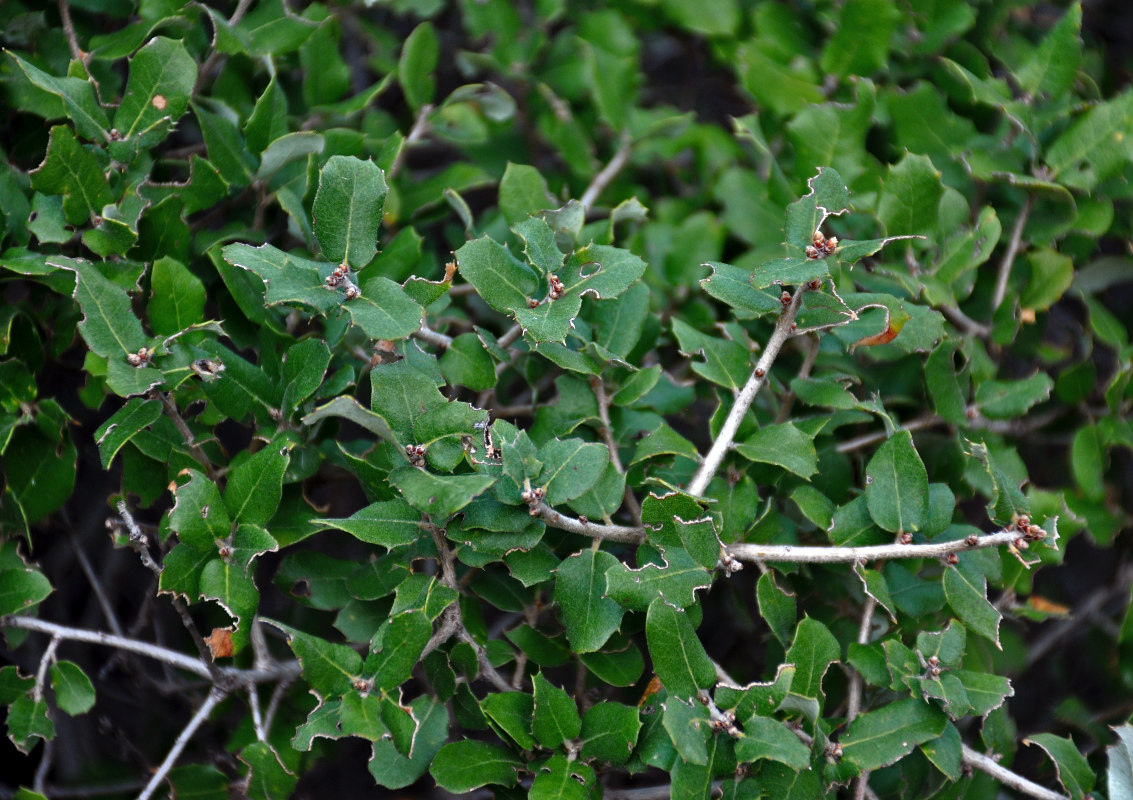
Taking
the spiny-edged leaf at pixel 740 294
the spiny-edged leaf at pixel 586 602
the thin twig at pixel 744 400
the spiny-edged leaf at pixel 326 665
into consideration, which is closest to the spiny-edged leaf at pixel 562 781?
the spiny-edged leaf at pixel 586 602

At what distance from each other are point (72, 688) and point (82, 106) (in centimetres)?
83

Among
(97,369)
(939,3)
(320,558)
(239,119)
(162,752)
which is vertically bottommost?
(162,752)

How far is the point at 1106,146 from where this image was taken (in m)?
1.48

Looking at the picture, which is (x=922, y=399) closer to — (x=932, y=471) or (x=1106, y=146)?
(x=932, y=471)

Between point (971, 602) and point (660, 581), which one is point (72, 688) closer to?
point (660, 581)

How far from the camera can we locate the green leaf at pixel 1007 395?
1.41 meters

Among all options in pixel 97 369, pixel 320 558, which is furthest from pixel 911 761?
pixel 97 369

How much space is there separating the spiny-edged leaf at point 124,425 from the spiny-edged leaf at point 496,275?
438mm

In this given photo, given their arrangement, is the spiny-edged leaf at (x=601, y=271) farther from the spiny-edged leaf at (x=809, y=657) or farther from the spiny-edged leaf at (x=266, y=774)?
the spiny-edged leaf at (x=266, y=774)

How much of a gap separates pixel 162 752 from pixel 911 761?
147cm

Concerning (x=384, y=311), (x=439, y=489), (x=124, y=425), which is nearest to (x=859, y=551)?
(x=439, y=489)

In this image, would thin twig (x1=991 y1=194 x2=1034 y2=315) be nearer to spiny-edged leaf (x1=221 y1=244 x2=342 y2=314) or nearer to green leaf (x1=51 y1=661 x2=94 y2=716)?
spiny-edged leaf (x1=221 y1=244 x2=342 y2=314)

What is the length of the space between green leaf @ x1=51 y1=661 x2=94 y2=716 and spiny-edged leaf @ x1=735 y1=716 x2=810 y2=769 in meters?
0.92

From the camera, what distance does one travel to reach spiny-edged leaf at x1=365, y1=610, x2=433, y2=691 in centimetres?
108
